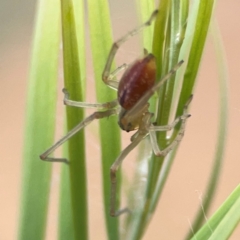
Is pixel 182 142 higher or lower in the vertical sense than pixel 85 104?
lower

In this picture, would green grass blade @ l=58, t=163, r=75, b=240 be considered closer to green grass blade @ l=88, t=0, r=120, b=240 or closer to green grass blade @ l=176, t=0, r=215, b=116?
green grass blade @ l=88, t=0, r=120, b=240

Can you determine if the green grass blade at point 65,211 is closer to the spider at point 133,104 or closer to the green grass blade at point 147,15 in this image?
the spider at point 133,104

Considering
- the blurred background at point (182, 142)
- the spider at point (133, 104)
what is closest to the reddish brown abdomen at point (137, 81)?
the spider at point (133, 104)

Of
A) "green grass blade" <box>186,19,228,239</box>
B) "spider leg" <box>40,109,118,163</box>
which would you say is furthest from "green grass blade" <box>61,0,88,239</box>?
"green grass blade" <box>186,19,228,239</box>

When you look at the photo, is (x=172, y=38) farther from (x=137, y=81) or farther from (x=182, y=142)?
(x=182, y=142)

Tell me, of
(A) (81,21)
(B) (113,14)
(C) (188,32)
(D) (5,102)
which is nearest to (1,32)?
(D) (5,102)

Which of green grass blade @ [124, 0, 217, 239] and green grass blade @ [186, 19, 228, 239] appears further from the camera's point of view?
green grass blade @ [186, 19, 228, 239]

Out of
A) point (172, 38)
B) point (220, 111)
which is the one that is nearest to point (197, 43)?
point (172, 38)
